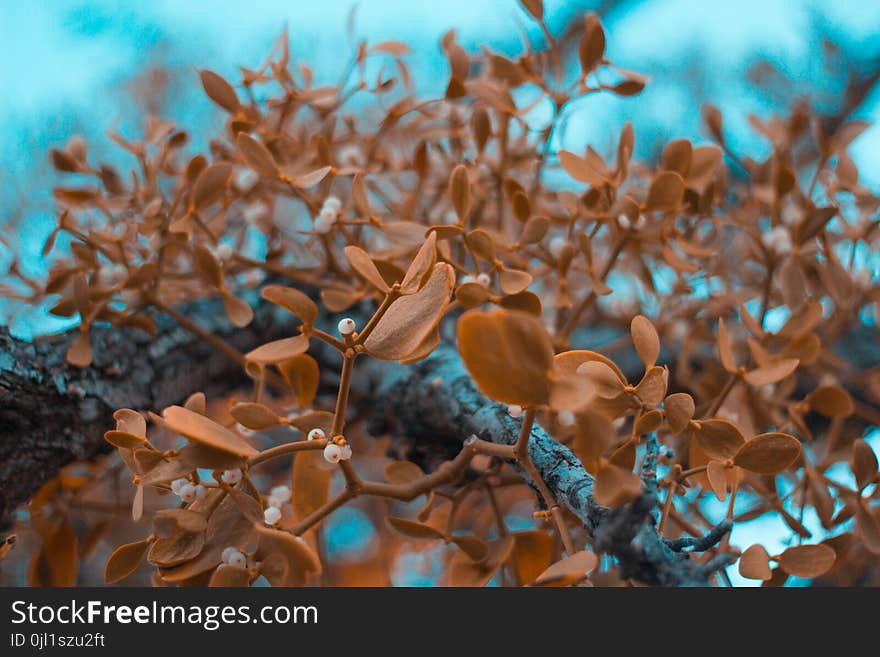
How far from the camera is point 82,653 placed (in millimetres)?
343

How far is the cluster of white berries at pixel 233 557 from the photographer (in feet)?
1.11

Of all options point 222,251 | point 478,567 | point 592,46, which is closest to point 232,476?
point 478,567

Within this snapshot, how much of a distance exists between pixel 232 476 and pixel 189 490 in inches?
1.0

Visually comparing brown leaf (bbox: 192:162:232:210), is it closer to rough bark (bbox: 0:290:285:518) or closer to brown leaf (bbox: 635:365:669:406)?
rough bark (bbox: 0:290:285:518)

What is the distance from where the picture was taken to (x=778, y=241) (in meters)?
0.56

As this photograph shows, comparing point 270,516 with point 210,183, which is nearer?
point 270,516

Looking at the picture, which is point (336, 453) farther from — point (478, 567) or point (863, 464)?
point (863, 464)

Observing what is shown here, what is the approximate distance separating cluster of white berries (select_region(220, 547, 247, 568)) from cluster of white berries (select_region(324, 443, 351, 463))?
6cm

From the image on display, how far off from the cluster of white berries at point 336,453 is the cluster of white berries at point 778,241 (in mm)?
377

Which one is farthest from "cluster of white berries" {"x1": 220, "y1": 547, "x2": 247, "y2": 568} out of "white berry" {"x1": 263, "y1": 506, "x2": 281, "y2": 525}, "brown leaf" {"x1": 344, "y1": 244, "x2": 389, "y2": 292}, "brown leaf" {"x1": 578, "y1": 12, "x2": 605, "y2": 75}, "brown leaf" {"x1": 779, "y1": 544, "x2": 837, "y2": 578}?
"brown leaf" {"x1": 578, "y1": 12, "x2": 605, "y2": 75}

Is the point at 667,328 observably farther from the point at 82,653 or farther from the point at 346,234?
the point at 82,653

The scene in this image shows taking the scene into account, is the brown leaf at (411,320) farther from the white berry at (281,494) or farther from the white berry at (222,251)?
the white berry at (222,251)

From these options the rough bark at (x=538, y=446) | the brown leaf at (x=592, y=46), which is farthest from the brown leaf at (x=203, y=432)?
the brown leaf at (x=592, y=46)

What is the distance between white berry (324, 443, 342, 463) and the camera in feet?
1.06
